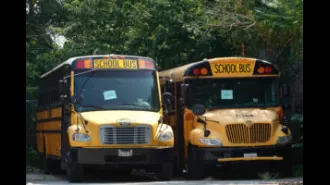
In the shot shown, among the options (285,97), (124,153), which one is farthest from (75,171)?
(285,97)

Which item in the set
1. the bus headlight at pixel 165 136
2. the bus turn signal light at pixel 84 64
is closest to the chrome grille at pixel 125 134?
the bus headlight at pixel 165 136

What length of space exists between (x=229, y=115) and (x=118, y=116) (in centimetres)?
253

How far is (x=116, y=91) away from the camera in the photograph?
1873cm

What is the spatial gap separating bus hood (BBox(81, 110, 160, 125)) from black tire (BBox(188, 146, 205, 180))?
1.18 meters

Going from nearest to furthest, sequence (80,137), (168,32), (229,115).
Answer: (80,137)
(229,115)
(168,32)

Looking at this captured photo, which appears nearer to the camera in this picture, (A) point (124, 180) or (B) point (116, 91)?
(B) point (116, 91)

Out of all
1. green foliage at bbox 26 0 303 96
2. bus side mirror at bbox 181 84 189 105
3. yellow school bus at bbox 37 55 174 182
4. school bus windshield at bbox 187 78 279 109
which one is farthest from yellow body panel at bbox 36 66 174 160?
green foliage at bbox 26 0 303 96

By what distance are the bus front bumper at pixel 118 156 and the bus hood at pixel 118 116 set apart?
0.63 meters

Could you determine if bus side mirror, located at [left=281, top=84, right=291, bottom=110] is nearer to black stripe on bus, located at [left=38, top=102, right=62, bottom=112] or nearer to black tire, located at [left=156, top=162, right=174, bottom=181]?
black tire, located at [left=156, top=162, right=174, bottom=181]

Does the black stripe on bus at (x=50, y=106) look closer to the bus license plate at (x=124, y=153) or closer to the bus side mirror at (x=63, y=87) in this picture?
the bus side mirror at (x=63, y=87)

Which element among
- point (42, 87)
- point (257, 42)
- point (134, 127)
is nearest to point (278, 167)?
point (134, 127)

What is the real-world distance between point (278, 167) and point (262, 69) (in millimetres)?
2341

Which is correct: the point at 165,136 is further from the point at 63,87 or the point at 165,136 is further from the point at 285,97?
the point at 285,97
